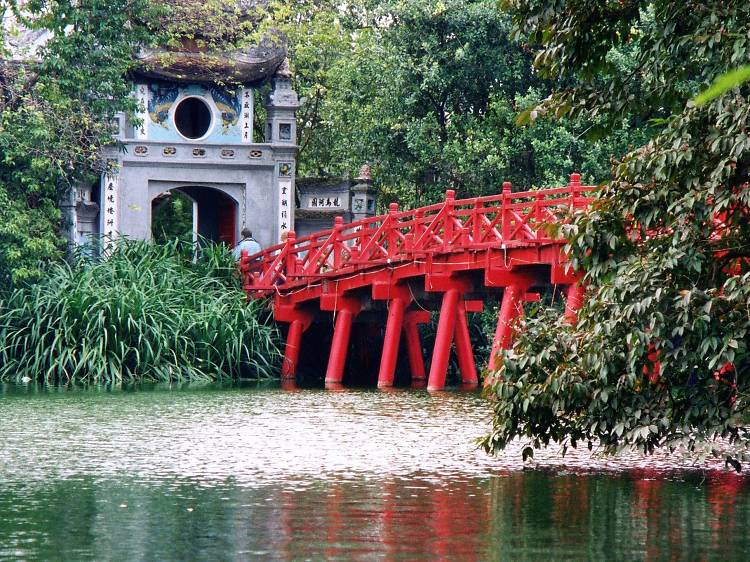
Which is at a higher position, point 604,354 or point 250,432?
point 604,354

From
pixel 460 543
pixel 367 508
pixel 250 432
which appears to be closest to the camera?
pixel 460 543

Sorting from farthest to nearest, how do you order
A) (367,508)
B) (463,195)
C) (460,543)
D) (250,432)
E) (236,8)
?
(463,195)
(236,8)
(250,432)
(367,508)
(460,543)

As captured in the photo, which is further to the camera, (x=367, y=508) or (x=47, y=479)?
(x=47, y=479)

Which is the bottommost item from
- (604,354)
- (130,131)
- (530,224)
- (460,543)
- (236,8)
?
(460,543)

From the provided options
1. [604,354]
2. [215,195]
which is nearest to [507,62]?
[215,195]

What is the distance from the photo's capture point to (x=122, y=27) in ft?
88.8

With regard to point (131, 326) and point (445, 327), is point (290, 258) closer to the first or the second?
point (131, 326)

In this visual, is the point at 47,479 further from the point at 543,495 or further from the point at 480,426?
the point at 480,426

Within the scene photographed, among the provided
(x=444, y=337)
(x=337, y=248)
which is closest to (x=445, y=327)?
(x=444, y=337)

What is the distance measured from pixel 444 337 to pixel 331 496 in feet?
42.8

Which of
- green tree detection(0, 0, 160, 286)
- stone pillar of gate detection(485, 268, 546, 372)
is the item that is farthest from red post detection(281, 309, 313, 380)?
stone pillar of gate detection(485, 268, 546, 372)

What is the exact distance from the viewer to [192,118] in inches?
1284

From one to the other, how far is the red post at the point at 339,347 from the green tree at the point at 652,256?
1311cm

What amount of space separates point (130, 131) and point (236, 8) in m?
3.79
